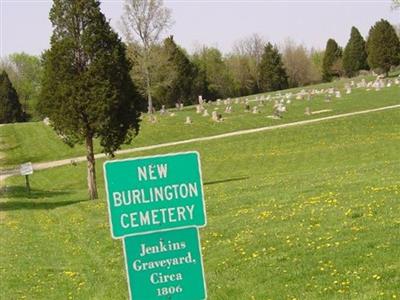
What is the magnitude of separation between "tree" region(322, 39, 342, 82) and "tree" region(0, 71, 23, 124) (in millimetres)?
49198

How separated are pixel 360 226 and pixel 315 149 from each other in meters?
21.9

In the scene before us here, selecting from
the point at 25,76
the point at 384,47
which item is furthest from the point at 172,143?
the point at 25,76

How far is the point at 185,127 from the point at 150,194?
43.4 m

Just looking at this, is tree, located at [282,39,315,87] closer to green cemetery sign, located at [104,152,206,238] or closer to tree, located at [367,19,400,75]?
tree, located at [367,19,400,75]

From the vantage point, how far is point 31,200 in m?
27.6

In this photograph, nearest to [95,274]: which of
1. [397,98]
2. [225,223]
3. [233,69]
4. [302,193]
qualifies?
[225,223]

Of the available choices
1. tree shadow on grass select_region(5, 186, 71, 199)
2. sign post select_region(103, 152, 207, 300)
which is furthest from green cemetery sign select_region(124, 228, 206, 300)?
tree shadow on grass select_region(5, 186, 71, 199)

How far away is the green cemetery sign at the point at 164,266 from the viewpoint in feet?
14.9

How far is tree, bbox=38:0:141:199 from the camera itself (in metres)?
25.1

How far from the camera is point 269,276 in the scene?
28.8ft

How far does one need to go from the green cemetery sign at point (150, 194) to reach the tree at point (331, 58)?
9835cm

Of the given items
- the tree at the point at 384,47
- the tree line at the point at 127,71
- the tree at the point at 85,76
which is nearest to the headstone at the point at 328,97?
the tree line at the point at 127,71

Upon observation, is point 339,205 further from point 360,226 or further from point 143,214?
point 143,214

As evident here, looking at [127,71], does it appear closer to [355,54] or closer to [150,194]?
[150,194]
